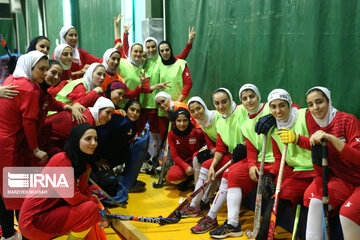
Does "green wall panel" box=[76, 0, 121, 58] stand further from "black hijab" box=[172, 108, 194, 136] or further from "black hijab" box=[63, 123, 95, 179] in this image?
"black hijab" box=[63, 123, 95, 179]

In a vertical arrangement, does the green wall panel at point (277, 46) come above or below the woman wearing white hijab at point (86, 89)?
above

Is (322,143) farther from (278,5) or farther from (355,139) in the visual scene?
(278,5)

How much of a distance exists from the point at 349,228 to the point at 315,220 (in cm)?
27

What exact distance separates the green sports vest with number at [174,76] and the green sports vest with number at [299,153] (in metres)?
2.44

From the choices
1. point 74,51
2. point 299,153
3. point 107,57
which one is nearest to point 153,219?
point 299,153

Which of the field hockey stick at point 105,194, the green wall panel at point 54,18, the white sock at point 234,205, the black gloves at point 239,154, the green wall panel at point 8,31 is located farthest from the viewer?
the green wall panel at point 8,31

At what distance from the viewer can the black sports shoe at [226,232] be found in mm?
3709

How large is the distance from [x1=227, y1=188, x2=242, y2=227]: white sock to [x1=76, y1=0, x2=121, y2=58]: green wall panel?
6341 millimetres

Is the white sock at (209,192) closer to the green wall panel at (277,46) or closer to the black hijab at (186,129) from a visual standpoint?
the black hijab at (186,129)

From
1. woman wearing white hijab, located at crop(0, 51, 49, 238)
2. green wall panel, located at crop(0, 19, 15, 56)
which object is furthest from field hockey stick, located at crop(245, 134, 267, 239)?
green wall panel, located at crop(0, 19, 15, 56)

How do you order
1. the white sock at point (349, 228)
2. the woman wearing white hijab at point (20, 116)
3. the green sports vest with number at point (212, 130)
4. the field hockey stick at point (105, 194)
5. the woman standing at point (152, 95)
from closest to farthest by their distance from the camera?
1. the white sock at point (349, 228)
2. the woman wearing white hijab at point (20, 116)
3. the field hockey stick at point (105, 194)
4. the green sports vest with number at point (212, 130)
5. the woman standing at point (152, 95)

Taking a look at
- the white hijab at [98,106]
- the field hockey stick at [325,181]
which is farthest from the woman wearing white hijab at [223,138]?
the field hockey stick at [325,181]

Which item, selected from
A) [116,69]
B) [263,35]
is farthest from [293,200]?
[116,69]

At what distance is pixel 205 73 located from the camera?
6.25 meters
